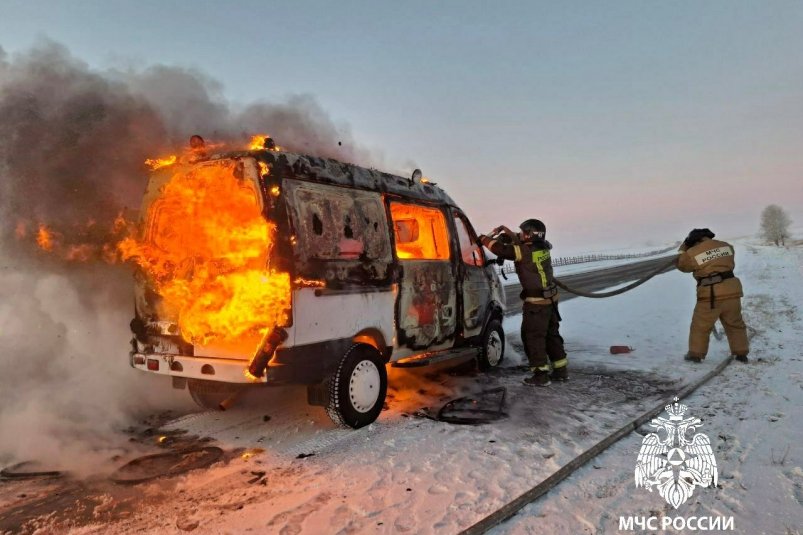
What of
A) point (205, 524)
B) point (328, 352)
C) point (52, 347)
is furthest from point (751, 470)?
point (52, 347)

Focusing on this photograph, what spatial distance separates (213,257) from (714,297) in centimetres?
637

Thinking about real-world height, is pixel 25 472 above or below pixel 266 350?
below

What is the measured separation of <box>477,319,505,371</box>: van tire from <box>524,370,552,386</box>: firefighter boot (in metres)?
0.76

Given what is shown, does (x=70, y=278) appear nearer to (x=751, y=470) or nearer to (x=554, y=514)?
(x=554, y=514)

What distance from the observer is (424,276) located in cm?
549

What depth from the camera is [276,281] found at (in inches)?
157

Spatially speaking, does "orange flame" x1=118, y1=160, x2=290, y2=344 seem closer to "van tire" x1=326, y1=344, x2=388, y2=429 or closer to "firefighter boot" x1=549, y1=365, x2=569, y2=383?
"van tire" x1=326, y1=344, x2=388, y2=429

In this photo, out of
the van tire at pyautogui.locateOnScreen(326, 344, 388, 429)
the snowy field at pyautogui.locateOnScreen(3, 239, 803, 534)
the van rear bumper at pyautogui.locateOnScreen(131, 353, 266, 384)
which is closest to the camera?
the snowy field at pyautogui.locateOnScreen(3, 239, 803, 534)

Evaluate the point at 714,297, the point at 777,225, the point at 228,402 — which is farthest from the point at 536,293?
the point at 777,225

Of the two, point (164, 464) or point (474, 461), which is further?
point (164, 464)

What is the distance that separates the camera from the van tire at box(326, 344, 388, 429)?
4.42m

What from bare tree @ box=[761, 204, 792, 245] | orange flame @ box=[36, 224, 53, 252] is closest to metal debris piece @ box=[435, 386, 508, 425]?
orange flame @ box=[36, 224, 53, 252]

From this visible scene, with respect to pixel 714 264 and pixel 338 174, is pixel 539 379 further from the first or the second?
pixel 338 174

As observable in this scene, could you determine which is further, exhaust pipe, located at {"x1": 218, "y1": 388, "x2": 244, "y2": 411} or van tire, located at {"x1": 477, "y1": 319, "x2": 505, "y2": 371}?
van tire, located at {"x1": 477, "y1": 319, "x2": 505, "y2": 371}
